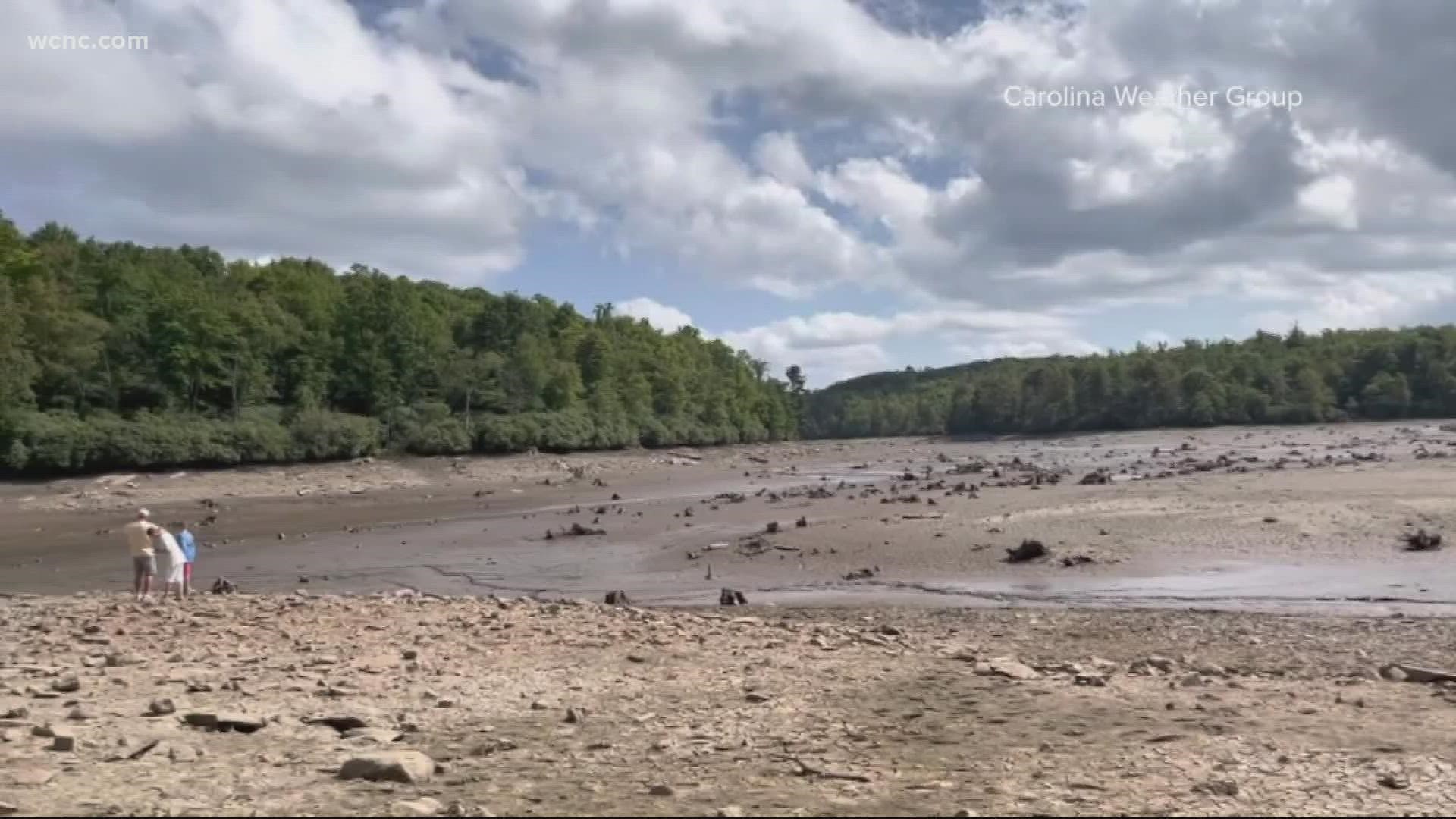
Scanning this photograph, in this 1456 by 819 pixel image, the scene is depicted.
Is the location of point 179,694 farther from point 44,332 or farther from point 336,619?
point 44,332

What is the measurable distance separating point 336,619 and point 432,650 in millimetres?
3068

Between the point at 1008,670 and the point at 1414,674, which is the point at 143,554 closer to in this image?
the point at 1008,670

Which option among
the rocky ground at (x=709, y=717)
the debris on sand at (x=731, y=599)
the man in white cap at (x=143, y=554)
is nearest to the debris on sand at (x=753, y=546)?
the debris on sand at (x=731, y=599)

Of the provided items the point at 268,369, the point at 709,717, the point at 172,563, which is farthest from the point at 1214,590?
the point at 268,369

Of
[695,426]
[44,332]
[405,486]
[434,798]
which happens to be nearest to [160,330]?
[44,332]

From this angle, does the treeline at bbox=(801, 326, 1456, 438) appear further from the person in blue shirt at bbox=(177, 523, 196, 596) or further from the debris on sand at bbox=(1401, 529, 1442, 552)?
the person in blue shirt at bbox=(177, 523, 196, 596)

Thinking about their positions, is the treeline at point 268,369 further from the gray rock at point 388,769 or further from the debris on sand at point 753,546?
the gray rock at point 388,769

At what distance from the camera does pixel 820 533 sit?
30.5m

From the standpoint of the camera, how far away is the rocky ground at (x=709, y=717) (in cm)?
729

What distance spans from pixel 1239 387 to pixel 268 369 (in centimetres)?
11145

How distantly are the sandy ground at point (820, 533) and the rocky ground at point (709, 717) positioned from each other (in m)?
6.31

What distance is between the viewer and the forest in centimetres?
6456

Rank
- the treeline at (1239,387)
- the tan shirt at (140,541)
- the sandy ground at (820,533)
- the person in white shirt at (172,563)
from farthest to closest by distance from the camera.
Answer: the treeline at (1239,387), the sandy ground at (820,533), the person in white shirt at (172,563), the tan shirt at (140,541)

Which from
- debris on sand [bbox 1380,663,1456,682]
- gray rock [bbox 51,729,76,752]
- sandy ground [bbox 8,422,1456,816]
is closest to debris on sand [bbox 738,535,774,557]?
sandy ground [bbox 8,422,1456,816]
